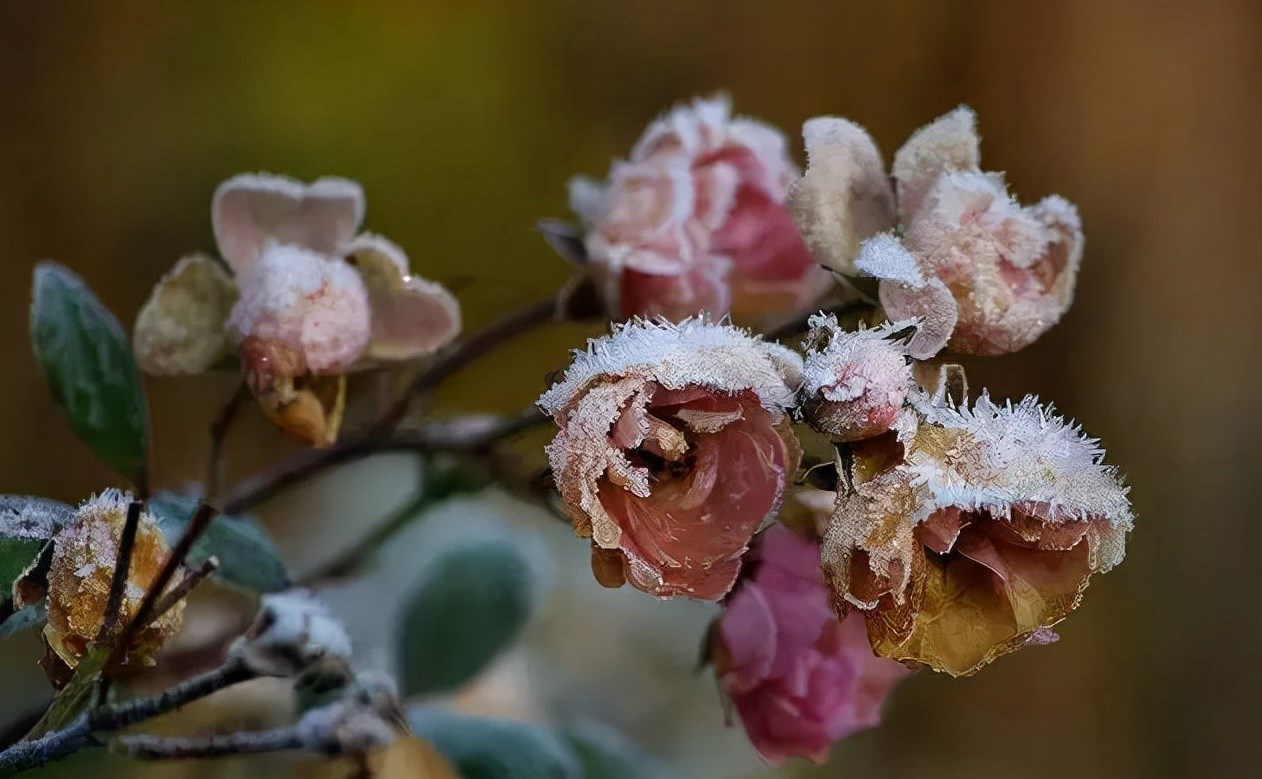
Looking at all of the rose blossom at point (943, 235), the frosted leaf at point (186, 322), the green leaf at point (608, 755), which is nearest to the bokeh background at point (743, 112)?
the green leaf at point (608, 755)

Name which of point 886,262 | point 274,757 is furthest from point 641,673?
point 886,262

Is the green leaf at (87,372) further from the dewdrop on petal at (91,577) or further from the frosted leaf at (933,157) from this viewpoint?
the frosted leaf at (933,157)

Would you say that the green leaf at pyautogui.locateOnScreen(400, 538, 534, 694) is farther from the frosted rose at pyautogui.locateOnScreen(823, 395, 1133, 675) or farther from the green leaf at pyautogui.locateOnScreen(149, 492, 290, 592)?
the frosted rose at pyautogui.locateOnScreen(823, 395, 1133, 675)

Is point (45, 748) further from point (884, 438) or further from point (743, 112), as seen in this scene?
point (743, 112)

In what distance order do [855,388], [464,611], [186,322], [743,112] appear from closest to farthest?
1. [855,388]
2. [186,322]
3. [464,611]
4. [743,112]

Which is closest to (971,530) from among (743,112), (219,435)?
(219,435)

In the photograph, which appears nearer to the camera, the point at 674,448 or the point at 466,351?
the point at 674,448

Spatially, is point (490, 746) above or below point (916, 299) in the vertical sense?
below

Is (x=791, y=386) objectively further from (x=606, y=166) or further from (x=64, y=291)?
(x=606, y=166)
